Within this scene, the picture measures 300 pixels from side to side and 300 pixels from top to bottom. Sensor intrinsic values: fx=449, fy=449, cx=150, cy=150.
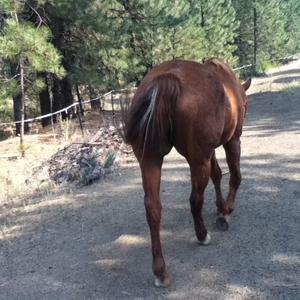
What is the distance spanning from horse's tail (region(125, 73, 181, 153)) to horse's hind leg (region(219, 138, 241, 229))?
3.82 feet

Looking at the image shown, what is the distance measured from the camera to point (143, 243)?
13.7 feet

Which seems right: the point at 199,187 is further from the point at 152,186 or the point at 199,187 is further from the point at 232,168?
the point at 232,168

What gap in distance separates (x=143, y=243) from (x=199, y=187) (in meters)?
1.00

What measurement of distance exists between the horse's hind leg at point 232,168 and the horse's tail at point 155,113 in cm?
116

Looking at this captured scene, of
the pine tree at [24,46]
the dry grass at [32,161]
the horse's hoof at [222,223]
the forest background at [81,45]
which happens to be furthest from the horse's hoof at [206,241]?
the forest background at [81,45]

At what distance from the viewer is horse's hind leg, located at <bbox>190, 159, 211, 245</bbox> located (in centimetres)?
341

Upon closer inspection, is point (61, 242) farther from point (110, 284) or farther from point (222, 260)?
point (222, 260)

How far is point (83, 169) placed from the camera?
6.70m

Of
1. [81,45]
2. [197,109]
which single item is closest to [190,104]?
[197,109]

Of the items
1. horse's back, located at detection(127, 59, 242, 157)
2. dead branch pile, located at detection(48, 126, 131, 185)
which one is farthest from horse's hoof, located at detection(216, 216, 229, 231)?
dead branch pile, located at detection(48, 126, 131, 185)

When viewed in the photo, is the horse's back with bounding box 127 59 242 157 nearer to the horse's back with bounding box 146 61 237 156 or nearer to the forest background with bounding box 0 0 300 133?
the horse's back with bounding box 146 61 237 156

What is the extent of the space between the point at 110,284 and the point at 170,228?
1.10 metres

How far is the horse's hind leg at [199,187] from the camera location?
3.41 meters

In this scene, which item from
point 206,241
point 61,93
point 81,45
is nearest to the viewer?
point 206,241
